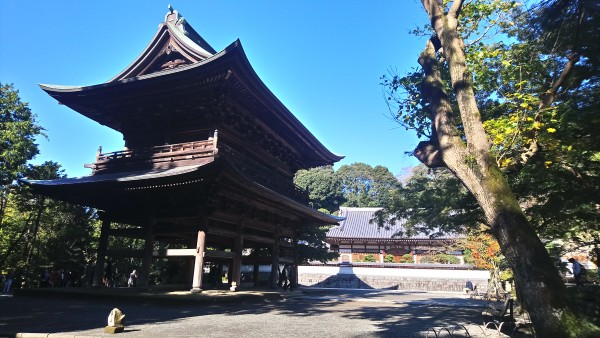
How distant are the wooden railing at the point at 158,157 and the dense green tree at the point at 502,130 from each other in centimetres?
643

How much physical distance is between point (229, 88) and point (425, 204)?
8060 millimetres

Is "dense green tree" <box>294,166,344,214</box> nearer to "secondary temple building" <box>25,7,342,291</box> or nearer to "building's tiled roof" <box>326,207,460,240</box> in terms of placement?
"building's tiled roof" <box>326,207,460,240</box>

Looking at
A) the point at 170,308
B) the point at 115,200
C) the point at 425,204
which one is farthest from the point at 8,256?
the point at 425,204

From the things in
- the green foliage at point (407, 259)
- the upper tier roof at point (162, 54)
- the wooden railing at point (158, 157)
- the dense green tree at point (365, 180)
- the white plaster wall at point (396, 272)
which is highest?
the dense green tree at point (365, 180)

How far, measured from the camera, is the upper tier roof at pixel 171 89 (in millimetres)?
11891

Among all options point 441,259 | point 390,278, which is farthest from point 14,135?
point 441,259

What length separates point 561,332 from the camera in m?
3.73

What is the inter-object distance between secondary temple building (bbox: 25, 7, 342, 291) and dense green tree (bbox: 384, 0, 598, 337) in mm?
5848

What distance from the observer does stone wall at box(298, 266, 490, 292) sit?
30.6 m

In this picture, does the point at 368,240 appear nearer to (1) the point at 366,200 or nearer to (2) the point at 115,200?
(2) the point at 115,200

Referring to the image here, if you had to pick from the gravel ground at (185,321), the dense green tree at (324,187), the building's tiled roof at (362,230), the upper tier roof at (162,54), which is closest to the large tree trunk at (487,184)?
the gravel ground at (185,321)

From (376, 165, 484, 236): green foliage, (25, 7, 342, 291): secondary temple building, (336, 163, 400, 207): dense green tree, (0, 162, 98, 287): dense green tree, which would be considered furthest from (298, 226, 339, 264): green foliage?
(336, 163, 400, 207): dense green tree

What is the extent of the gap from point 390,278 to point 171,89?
26.8 meters

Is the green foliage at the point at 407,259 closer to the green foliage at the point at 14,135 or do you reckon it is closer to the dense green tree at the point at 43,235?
the dense green tree at the point at 43,235
